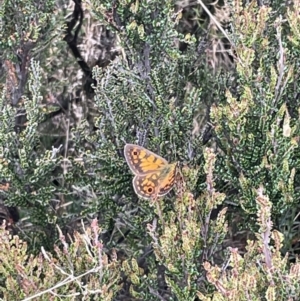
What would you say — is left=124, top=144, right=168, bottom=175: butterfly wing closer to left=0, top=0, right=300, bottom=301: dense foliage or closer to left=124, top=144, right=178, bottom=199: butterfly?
Result: left=124, top=144, right=178, bottom=199: butterfly

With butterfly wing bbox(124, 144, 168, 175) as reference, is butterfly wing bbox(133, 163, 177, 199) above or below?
below

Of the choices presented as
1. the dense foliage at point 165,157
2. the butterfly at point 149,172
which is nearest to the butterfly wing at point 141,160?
the butterfly at point 149,172

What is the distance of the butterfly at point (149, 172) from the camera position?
208cm

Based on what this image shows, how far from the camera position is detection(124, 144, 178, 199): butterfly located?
2.08 m

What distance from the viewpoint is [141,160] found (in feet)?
7.03

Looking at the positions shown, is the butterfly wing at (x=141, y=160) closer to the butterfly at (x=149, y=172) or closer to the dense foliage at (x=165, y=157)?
the butterfly at (x=149, y=172)

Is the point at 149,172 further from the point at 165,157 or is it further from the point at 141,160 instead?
the point at 165,157

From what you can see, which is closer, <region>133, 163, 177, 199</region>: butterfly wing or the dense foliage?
the dense foliage

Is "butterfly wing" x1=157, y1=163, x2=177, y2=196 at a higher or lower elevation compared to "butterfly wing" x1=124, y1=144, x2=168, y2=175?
lower

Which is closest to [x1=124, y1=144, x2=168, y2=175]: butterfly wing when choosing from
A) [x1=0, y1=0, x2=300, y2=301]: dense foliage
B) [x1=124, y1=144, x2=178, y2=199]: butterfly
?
[x1=124, y1=144, x2=178, y2=199]: butterfly

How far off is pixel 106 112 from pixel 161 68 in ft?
0.93

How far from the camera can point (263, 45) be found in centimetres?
213

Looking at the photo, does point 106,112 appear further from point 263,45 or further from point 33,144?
point 263,45

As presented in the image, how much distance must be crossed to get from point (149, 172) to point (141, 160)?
54 millimetres
